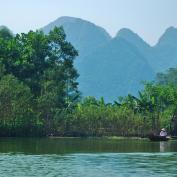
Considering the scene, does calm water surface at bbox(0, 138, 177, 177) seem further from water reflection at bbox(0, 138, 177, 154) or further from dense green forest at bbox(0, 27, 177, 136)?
dense green forest at bbox(0, 27, 177, 136)

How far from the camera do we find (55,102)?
64.6m

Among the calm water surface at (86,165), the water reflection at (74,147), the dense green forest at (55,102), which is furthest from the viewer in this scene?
the dense green forest at (55,102)

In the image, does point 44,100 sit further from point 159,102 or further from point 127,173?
point 127,173

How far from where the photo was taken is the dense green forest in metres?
61.0

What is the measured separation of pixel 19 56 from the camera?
7169cm

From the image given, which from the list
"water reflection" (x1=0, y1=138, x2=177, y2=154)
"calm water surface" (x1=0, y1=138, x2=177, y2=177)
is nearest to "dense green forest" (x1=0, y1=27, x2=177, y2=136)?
"water reflection" (x1=0, y1=138, x2=177, y2=154)

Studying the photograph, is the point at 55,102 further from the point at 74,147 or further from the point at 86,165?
the point at 86,165

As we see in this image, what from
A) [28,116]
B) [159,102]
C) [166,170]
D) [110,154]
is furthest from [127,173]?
[159,102]

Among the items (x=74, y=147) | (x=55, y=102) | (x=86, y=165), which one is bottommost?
(x=86, y=165)

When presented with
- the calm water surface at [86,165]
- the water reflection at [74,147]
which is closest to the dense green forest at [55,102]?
the water reflection at [74,147]

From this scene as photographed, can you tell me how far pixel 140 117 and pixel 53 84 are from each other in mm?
10180

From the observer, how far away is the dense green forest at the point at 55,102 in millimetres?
61000

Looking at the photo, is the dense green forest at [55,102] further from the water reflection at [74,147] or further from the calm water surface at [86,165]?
the calm water surface at [86,165]

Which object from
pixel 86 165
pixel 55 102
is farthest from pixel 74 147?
pixel 55 102
